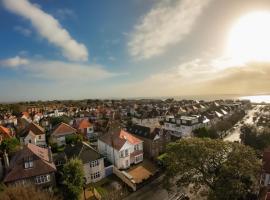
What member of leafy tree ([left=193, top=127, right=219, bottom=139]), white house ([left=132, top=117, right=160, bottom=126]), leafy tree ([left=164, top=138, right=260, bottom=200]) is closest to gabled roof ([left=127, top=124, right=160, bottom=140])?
leafy tree ([left=193, top=127, right=219, bottom=139])

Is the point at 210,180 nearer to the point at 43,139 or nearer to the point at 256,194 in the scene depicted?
the point at 256,194

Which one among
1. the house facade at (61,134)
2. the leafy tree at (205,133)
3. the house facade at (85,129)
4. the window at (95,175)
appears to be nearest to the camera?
the window at (95,175)

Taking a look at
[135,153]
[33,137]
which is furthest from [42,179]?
[33,137]

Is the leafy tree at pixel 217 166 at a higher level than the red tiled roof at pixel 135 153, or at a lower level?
higher

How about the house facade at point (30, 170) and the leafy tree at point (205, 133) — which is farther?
the leafy tree at point (205, 133)

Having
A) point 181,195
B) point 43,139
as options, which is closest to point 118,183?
point 181,195

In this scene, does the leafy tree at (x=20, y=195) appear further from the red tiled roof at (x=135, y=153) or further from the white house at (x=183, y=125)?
the white house at (x=183, y=125)

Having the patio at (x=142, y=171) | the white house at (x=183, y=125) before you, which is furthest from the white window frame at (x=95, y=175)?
the white house at (x=183, y=125)

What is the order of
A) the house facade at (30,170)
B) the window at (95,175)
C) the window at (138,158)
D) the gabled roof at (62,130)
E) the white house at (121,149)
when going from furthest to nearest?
the gabled roof at (62,130) → the window at (138,158) → the white house at (121,149) → the window at (95,175) → the house facade at (30,170)
